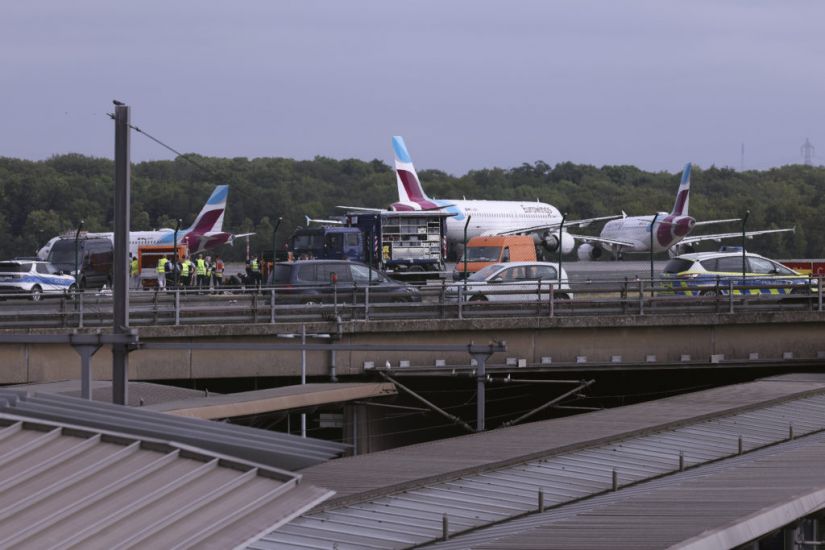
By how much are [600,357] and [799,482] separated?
18866 millimetres

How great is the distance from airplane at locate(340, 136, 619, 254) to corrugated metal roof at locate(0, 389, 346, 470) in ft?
200

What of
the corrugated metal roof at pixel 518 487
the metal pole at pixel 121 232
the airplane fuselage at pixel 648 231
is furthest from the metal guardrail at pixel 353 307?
the airplane fuselage at pixel 648 231

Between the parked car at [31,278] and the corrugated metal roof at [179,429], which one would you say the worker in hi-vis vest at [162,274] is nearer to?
the parked car at [31,278]

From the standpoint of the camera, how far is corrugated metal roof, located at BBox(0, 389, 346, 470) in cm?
1301

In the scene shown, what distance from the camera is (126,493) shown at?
10859 mm

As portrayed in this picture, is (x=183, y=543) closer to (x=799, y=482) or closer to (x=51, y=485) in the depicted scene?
(x=51, y=485)

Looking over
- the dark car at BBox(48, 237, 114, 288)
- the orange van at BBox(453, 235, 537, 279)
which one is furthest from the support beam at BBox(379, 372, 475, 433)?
the dark car at BBox(48, 237, 114, 288)

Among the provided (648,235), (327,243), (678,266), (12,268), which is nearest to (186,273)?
(12,268)

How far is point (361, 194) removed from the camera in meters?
130

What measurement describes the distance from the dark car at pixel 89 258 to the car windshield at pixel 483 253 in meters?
14.6

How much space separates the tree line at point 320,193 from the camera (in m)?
97.4

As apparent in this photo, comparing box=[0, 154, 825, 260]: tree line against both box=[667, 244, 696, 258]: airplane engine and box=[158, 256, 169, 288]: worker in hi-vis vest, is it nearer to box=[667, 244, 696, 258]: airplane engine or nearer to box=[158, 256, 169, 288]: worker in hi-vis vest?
box=[667, 244, 696, 258]: airplane engine

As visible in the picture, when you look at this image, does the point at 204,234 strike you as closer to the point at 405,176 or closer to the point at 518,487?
the point at 405,176

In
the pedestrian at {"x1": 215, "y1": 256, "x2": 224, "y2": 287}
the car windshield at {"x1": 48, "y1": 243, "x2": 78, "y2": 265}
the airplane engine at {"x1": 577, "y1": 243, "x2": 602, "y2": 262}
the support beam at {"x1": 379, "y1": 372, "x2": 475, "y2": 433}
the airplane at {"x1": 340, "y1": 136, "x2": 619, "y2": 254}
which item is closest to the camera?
the support beam at {"x1": 379, "y1": 372, "x2": 475, "y2": 433}
